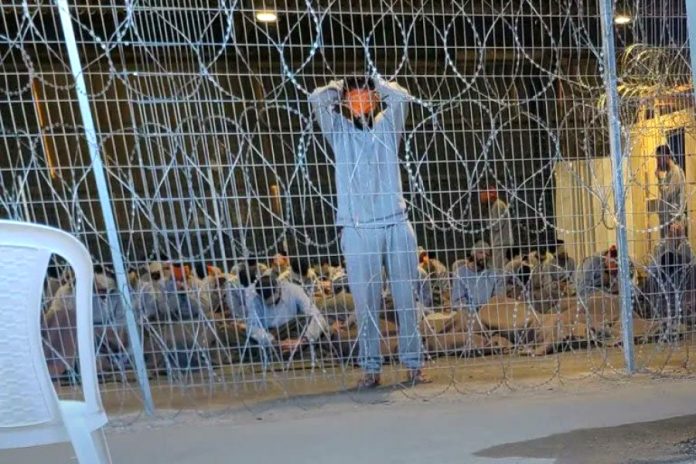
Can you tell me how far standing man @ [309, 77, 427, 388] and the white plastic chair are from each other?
5.55 ft

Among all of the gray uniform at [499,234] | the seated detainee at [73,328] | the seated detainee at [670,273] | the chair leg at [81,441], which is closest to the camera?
the chair leg at [81,441]

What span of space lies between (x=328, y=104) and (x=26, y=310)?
186 centimetres

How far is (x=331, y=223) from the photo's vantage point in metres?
3.39

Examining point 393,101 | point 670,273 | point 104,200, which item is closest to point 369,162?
point 393,101

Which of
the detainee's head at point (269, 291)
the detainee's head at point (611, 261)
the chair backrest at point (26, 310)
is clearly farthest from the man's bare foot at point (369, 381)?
the chair backrest at point (26, 310)

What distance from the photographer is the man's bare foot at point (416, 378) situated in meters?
3.11

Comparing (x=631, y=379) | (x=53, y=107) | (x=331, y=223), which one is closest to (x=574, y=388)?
(x=631, y=379)

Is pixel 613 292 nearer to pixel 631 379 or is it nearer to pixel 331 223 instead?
pixel 631 379

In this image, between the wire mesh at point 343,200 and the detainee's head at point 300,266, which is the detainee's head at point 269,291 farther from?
the detainee's head at point 300,266

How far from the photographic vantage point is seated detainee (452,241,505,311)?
3.42 m

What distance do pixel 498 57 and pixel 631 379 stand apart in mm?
2115

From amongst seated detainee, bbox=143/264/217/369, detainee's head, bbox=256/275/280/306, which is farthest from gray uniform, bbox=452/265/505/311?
seated detainee, bbox=143/264/217/369

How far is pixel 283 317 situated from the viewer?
3281 millimetres

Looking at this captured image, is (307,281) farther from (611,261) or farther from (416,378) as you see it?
(611,261)
